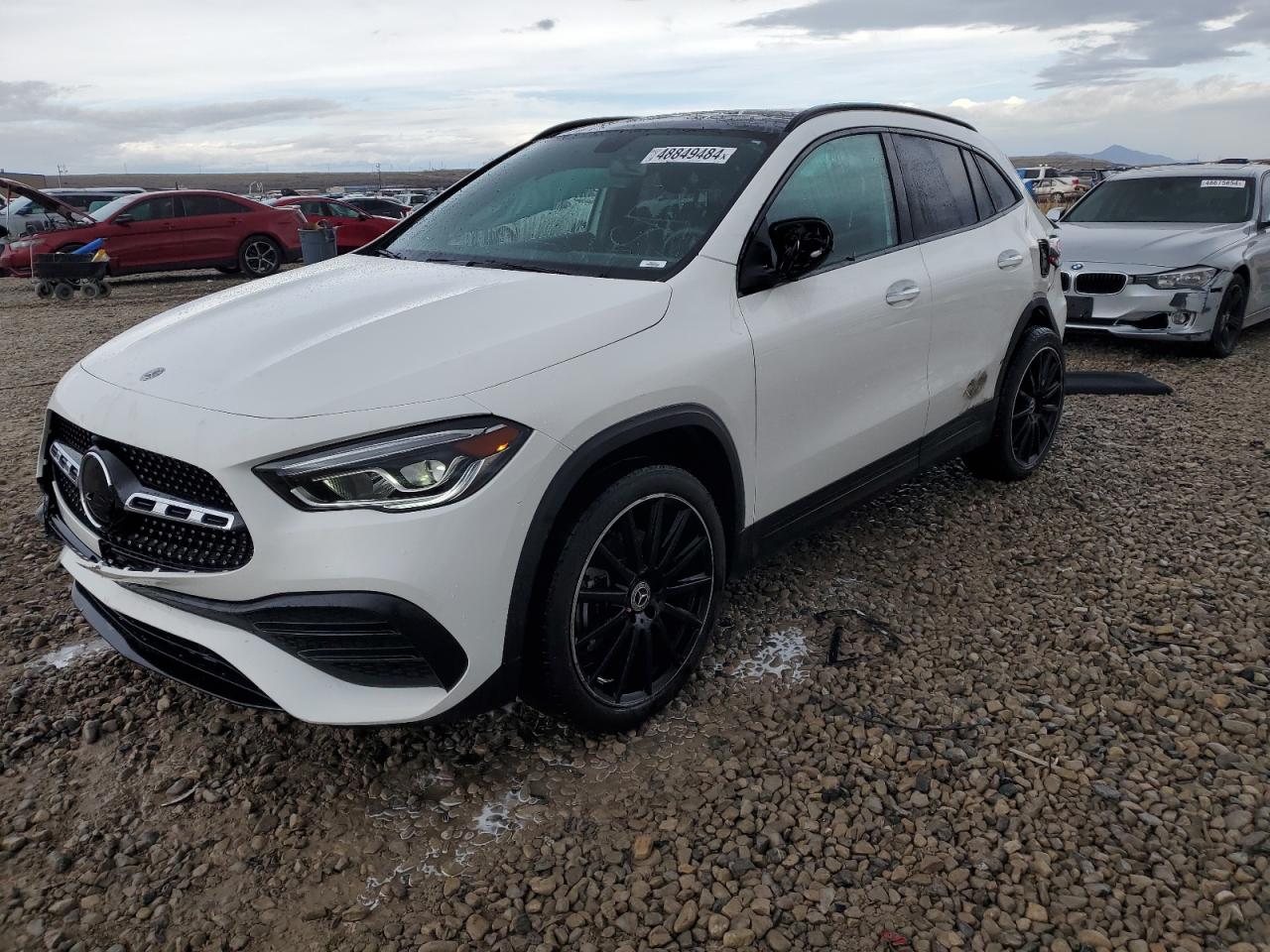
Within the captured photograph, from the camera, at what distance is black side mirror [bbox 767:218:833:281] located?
9.84ft

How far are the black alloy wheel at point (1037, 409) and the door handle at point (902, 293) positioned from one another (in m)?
1.28

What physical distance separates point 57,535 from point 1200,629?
12.7 ft

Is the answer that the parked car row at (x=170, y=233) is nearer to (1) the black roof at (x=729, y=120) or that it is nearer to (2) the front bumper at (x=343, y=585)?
(1) the black roof at (x=729, y=120)

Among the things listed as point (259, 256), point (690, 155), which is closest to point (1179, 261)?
point (690, 155)

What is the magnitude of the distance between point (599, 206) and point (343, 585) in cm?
179

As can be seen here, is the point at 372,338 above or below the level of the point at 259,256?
above

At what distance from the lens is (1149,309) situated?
7918 millimetres

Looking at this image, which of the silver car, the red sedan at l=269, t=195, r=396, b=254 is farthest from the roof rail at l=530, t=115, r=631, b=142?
the red sedan at l=269, t=195, r=396, b=254

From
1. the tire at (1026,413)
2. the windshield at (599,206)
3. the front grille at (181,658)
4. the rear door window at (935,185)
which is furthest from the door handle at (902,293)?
the front grille at (181,658)

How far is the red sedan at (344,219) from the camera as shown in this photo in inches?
731

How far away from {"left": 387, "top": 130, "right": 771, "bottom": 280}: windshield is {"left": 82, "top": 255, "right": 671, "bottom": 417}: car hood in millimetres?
215

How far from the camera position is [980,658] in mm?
3402

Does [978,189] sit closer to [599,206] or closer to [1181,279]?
[599,206]

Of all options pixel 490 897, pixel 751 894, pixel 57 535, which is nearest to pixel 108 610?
pixel 57 535
